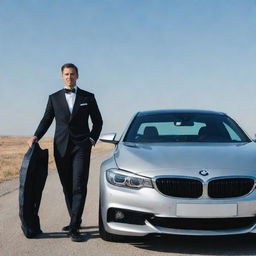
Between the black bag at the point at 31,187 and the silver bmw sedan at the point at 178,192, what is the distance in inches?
36.0

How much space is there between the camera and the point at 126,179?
4.88 m

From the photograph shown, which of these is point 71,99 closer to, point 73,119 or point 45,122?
point 73,119

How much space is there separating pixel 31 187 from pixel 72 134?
0.76 m

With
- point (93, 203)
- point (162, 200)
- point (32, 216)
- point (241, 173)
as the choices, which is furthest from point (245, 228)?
point (93, 203)

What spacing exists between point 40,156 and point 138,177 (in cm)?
161

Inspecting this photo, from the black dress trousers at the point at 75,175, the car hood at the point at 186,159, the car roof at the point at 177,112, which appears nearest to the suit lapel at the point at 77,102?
the black dress trousers at the point at 75,175

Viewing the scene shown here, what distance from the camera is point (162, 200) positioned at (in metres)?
4.64

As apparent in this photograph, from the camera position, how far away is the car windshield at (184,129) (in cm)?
618

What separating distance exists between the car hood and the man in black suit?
0.44 m

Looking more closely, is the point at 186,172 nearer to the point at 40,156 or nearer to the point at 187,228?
the point at 187,228

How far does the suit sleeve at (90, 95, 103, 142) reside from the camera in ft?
19.5

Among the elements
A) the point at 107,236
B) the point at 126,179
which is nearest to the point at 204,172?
the point at 126,179

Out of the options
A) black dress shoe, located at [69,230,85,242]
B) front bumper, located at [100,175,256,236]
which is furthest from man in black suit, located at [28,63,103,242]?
front bumper, located at [100,175,256,236]

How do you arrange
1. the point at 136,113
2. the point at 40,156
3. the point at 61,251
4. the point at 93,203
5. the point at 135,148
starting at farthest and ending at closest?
the point at 93,203, the point at 136,113, the point at 40,156, the point at 135,148, the point at 61,251
